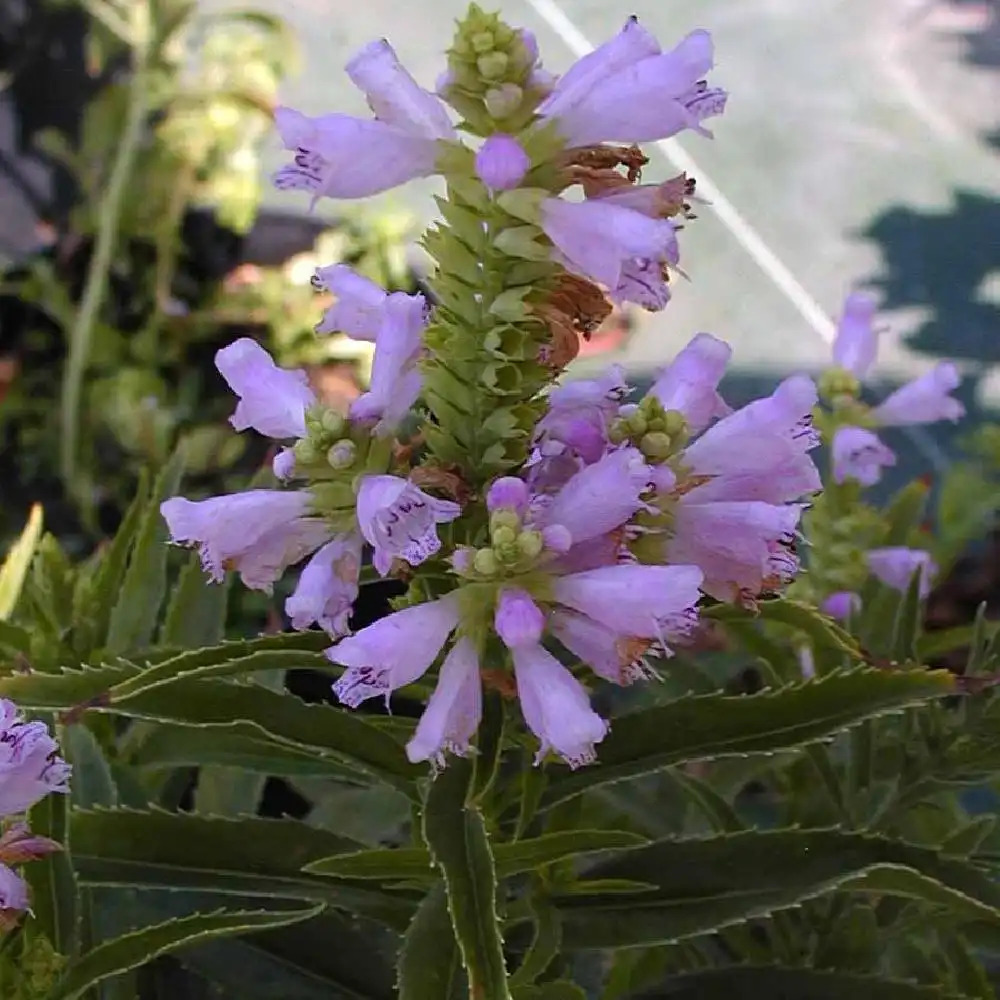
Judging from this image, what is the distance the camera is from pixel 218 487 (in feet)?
4.88

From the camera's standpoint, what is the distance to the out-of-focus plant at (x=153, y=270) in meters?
1.46

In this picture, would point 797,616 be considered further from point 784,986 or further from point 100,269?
point 100,269

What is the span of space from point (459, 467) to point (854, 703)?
171mm

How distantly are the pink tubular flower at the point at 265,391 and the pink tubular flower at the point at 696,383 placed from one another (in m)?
0.13

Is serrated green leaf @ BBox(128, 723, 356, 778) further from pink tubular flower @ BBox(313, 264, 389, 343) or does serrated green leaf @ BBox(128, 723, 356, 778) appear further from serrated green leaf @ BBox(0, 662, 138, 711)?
pink tubular flower @ BBox(313, 264, 389, 343)

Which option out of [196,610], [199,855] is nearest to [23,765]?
[199,855]

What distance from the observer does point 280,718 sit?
0.47m

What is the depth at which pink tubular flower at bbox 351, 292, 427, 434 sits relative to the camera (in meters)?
0.42

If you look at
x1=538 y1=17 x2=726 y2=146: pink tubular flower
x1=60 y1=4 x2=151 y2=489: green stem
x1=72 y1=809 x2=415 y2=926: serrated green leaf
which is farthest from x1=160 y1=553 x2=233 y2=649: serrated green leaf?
x1=60 y1=4 x2=151 y2=489: green stem

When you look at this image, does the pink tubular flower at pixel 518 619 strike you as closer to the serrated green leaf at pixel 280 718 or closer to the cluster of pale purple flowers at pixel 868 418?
the serrated green leaf at pixel 280 718

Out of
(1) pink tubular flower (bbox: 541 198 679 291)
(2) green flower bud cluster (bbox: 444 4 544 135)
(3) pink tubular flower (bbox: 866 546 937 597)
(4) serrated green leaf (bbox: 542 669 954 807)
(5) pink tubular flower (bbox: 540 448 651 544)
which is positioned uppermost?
(2) green flower bud cluster (bbox: 444 4 544 135)

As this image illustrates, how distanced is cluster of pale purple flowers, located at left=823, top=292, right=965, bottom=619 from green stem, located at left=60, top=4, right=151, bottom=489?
37.7 inches

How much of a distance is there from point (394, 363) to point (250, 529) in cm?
7

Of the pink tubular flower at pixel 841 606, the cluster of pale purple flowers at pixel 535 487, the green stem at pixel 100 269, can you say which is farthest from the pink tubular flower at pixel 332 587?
the green stem at pixel 100 269
